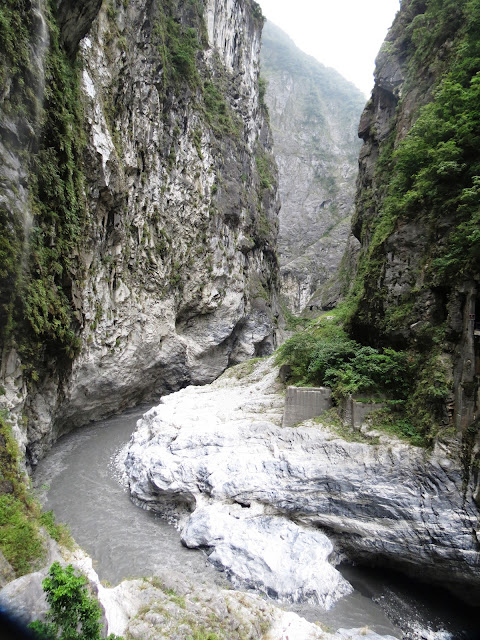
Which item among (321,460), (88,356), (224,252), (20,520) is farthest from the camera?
(224,252)

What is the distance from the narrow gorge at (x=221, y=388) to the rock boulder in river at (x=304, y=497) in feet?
0.18

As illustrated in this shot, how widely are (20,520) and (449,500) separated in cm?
863

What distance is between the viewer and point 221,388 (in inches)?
752

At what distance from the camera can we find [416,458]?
28.5 feet

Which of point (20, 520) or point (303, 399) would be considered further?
point (303, 399)

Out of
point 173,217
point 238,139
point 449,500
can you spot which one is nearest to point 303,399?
point 449,500

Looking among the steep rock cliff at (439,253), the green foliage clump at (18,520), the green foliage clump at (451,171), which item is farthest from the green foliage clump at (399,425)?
the green foliage clump at (18,520)

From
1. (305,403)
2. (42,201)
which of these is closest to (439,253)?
(305,403)

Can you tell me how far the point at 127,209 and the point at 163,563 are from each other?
53.6ft

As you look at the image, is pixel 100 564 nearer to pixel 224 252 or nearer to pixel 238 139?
pixel 224 252

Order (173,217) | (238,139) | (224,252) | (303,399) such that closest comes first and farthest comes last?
(303,399) → (173,217) → (224,252) → (238,139)

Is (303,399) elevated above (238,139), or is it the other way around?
(238,139)

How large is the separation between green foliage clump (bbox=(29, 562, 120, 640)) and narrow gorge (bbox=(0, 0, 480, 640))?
0.24 m

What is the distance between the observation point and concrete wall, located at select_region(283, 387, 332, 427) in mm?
11375
